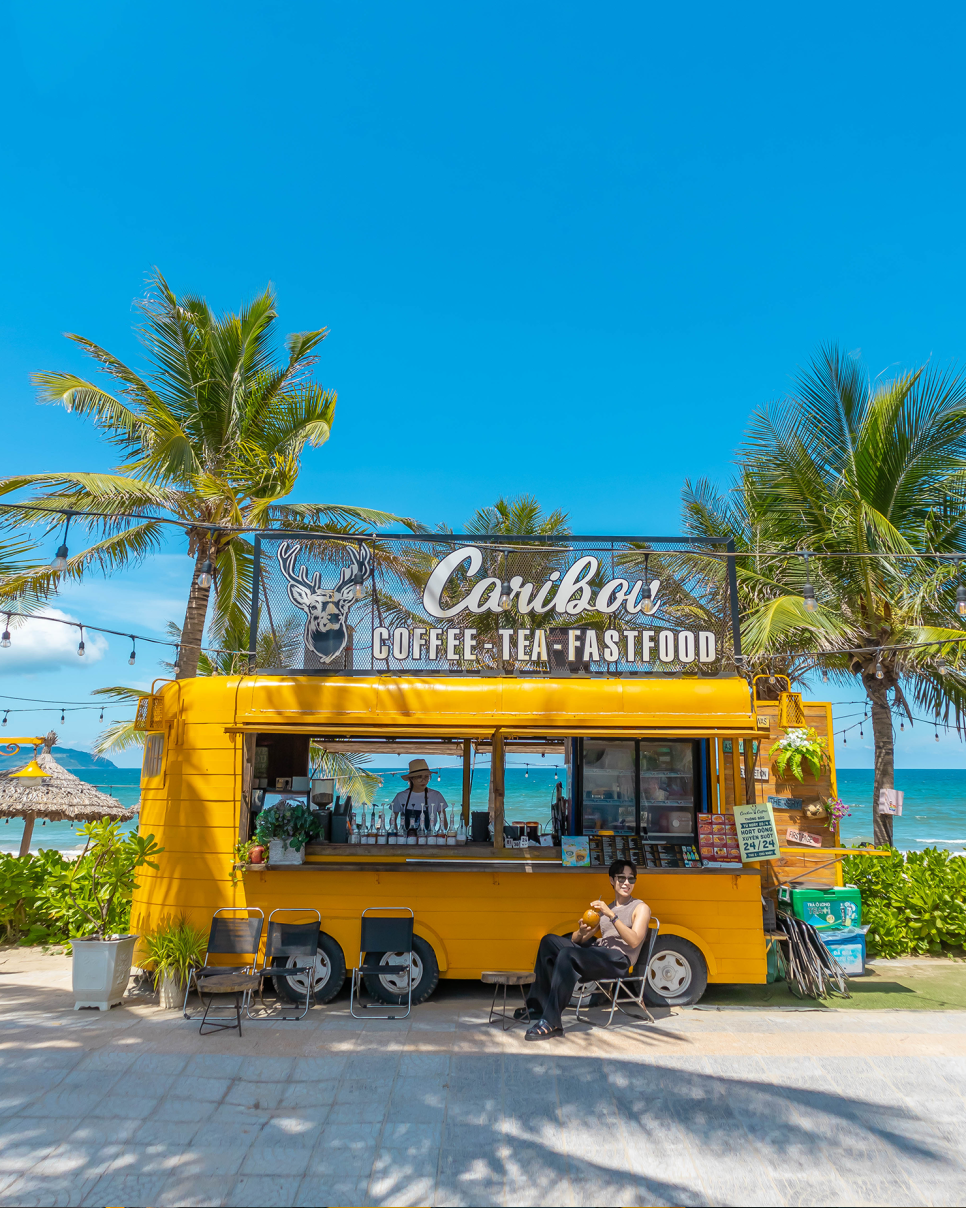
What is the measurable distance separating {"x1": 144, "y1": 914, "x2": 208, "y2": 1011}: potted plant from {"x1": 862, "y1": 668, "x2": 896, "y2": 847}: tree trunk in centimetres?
886

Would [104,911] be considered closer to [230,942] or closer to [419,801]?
[230,942]

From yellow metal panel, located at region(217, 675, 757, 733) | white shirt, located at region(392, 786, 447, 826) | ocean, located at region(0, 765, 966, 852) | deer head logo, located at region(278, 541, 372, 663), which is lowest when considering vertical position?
ocean, located at region(0, 765, 966, 852)

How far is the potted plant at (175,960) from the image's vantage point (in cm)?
696

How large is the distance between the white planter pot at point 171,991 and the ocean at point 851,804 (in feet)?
11.1

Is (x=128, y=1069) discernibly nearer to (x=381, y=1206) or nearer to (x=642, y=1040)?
(x=381, y=1206)

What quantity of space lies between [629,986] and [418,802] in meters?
2.56

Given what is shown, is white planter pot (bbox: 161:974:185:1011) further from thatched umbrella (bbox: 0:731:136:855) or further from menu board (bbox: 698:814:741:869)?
thatched umbrella (bbox: 0:731:136:855)

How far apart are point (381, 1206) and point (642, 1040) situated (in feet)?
9.06

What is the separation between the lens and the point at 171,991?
22.9 ft

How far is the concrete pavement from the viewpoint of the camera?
4145 mm

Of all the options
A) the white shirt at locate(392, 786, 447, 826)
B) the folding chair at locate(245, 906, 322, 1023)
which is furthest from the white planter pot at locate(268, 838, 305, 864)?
the white shirt at locate(392, 786, 447, 826)

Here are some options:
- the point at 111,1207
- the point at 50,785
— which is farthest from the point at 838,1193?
the point at 50,785

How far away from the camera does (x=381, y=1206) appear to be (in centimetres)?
397

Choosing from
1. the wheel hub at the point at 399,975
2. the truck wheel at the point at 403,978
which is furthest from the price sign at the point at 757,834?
the wheel hub at the point at 399,975
